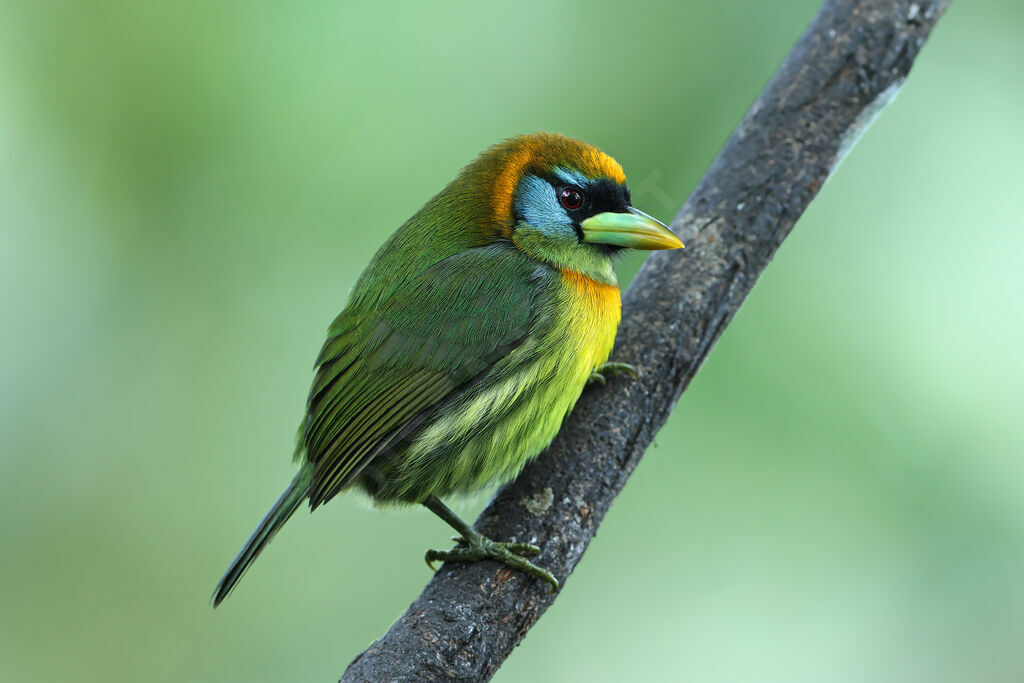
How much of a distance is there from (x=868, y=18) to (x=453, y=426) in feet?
6.33

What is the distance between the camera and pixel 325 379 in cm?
257

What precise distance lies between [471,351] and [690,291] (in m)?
0.76

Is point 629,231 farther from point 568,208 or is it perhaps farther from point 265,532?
point 265,532

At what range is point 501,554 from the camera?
2.31 meters

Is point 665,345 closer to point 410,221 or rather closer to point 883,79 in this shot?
point 410,221

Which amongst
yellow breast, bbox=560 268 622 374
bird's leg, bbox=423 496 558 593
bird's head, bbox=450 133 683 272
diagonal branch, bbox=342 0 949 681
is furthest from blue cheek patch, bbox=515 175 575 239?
bird's leg, bbox=423 496 558 593

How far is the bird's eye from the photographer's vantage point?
2686 millimetres

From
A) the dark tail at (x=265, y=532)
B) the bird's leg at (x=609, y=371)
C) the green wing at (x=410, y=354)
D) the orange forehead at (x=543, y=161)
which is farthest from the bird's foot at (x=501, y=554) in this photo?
the orange forehead at (x=543, y=161)

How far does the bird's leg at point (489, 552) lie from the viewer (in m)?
2.29

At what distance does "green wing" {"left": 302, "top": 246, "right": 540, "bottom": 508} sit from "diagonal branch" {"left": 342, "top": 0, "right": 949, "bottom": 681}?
37 centimetres

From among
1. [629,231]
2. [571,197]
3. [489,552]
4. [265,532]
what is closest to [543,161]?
[571,197]

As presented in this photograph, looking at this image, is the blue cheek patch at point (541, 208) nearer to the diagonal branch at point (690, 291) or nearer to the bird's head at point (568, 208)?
the bird's head at point (568, 208)

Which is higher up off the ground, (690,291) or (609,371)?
(690,291)

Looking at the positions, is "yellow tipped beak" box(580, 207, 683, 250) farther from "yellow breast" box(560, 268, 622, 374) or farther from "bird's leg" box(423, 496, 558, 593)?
"bird's leg" box(423, 496, 558, 593)
